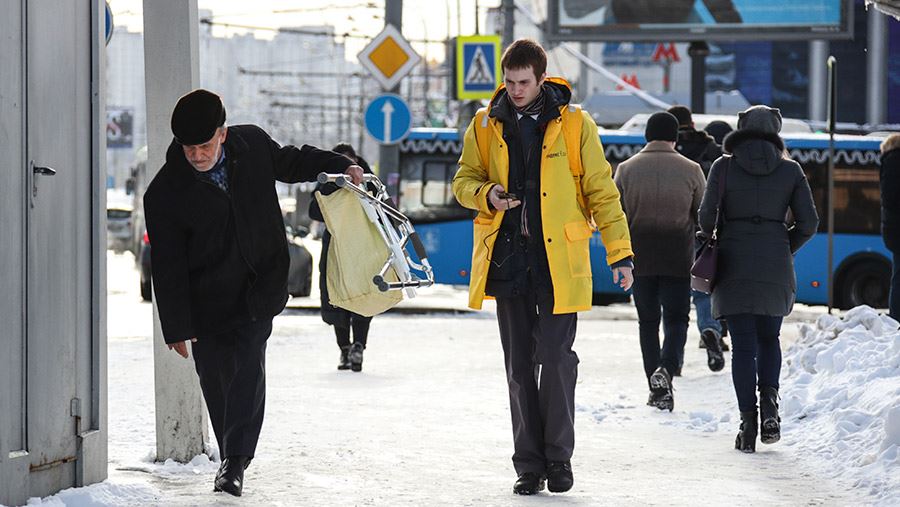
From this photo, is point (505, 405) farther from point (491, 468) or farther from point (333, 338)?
point (333, 338)

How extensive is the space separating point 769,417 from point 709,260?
808 millimetres

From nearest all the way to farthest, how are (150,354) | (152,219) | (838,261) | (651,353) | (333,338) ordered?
(152,219) → (651,353) → (150,354) → (333,338) → (838,261)

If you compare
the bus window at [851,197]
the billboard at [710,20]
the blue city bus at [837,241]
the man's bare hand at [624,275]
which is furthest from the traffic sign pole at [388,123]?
the man's bare hand at [624,275]

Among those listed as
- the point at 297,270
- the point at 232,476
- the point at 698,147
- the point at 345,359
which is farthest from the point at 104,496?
the point at 297,270

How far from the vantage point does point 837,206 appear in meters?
23.3

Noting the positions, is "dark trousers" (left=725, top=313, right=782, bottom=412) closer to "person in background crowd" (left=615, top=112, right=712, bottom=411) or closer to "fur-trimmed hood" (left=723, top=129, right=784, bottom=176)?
"fur-trimmed hood" (left=723, top=129, right=784, bottom=176)

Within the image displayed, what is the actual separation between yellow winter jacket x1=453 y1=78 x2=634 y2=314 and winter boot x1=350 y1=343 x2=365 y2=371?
574 centimetres

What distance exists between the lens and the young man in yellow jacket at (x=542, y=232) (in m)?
6.73

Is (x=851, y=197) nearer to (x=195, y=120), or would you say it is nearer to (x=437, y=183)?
(x=437, y=183)

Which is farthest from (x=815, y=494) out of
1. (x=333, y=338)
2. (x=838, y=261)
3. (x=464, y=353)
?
(x=838, y=261)

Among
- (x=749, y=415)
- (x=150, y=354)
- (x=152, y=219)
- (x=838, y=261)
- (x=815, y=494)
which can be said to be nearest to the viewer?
(x=152, y=219)

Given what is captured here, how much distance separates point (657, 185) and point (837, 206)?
1346 cm

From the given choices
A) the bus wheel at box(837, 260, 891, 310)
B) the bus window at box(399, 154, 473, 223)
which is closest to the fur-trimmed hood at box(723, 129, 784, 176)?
the bus wheel at box(837, 260, 891, 310)

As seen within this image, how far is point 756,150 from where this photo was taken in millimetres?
8164
